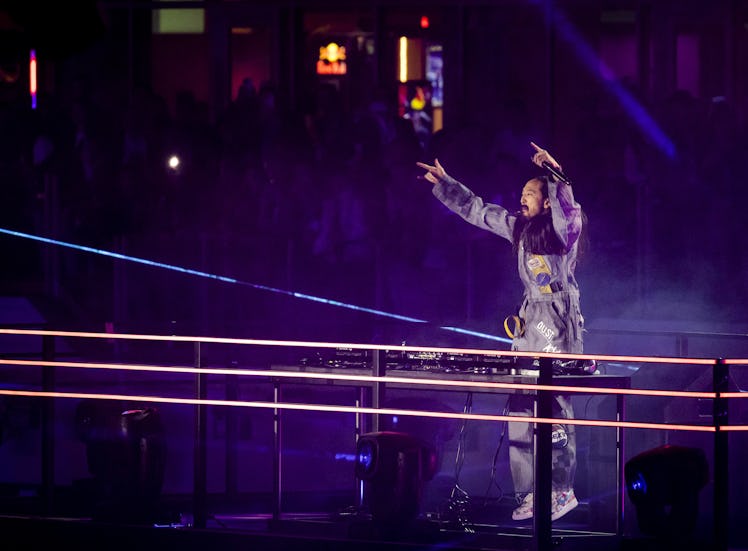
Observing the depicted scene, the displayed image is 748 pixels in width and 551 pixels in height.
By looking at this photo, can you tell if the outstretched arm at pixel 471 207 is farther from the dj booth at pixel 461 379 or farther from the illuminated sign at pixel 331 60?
the illuminated sign at pixel 331 60

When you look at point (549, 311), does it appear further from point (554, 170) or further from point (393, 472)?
point (393, 472)

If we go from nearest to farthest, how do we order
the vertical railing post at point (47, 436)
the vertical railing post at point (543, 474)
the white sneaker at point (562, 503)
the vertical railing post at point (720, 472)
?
the vertical railing post at point (720, 472)
the vertical railing post at point (543, 474)
the vertical railing post at point (47, 436)
the white sneaker at point (562, 503)

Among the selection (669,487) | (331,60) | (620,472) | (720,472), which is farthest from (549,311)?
(331,60)

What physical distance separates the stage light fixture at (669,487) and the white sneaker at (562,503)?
117 cm

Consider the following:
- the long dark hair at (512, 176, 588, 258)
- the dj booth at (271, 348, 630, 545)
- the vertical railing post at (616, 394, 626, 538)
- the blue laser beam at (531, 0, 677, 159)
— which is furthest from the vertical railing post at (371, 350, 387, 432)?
the blue laser beam at (531, 0, 677, 159)

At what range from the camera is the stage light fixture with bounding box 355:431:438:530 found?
6672 mm

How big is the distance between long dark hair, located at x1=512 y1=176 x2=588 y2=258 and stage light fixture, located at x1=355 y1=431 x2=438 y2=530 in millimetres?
1693

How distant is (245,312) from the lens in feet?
38.2

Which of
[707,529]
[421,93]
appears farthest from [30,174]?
[707,529]

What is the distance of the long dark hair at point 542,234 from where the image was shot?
7.90 m

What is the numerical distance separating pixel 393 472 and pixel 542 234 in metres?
1.95

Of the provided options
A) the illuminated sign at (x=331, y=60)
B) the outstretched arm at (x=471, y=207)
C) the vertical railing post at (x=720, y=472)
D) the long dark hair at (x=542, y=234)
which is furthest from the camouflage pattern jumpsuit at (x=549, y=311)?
the illuminated sign at (x=331, y=60)

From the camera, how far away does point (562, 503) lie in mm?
7516

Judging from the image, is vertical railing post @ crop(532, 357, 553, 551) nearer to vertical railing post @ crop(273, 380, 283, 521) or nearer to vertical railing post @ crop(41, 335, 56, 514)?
vertical railing post @ crop(273, 380, 283, 521)
